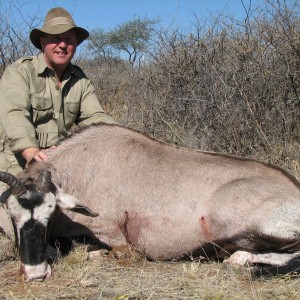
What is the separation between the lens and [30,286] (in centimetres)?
382

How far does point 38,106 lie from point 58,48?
23.6 inches

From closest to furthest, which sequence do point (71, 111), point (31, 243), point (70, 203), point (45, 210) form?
point (31, 243) → point (45, 210) → point (70, 203) → point (71, 111)

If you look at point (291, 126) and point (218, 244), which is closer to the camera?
point (218, 244)

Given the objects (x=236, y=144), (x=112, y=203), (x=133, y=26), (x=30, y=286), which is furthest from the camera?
(x=133, y=26)

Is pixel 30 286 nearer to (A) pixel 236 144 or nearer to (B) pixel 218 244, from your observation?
(B) pixel 218 244

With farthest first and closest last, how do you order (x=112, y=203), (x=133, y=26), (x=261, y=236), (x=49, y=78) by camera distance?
(x=133, y=26)
(x=49, y=78)
(x=112, y=203)
(x=261, y=236)

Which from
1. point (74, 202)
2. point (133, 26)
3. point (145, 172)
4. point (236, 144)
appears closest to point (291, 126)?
point (236, 144)

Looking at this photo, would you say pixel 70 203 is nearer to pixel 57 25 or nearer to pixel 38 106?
pixel 38 106

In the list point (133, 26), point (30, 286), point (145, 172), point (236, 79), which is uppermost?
point (133, 26)

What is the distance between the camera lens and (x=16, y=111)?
4961mm

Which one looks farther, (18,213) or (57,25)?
(57,25)

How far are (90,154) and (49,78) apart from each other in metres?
1.14

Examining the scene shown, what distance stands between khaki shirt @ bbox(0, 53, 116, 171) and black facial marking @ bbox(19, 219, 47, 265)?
101 centimetres

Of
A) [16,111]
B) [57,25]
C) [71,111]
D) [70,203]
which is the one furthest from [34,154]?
[57,25]
